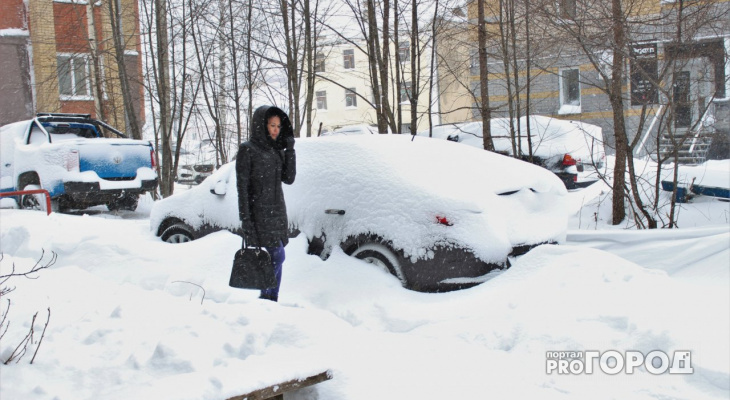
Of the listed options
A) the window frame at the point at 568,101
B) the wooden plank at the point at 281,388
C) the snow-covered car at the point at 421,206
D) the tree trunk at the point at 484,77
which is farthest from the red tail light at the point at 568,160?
the window frame at the point at 568,101

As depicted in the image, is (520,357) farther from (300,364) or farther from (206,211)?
(206,211)

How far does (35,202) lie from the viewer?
394 inches

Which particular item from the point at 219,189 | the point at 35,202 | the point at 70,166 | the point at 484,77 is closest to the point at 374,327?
the point at 219,189

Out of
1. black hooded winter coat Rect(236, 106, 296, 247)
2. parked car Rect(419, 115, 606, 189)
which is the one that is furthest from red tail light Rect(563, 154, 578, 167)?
black hooded winter coat Rect(236, 106, 296, 247)

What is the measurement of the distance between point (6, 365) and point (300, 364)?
1361 mm

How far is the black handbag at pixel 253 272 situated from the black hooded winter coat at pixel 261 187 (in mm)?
134

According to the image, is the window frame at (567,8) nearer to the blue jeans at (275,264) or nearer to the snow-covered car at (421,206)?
the snow-covered car at (421,206)

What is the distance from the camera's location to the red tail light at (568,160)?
1245 centimetres

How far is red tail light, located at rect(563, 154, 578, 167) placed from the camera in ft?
40.9

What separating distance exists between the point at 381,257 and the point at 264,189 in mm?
1194

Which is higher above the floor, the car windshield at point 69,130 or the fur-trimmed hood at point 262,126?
the car windshield at point 69,130

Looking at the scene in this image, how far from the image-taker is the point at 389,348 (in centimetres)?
372

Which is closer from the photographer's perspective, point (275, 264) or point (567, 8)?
point (275, 264)

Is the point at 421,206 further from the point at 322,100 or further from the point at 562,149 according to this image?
the point at 322,100
